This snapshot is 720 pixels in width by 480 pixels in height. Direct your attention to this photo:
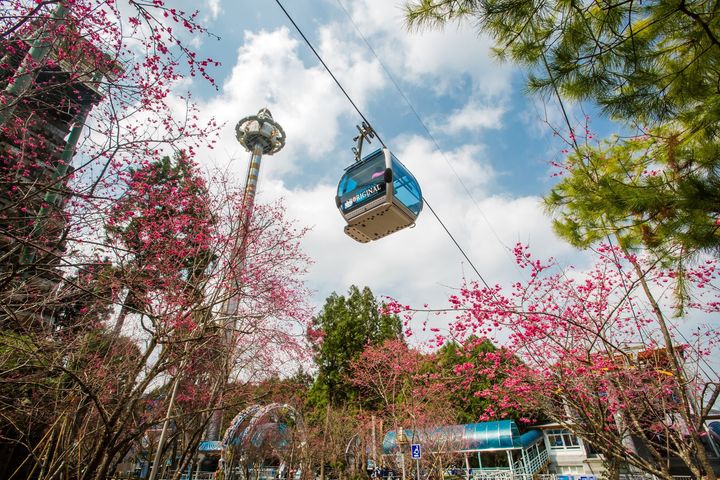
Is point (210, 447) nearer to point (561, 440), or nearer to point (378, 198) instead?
point (561, 440)

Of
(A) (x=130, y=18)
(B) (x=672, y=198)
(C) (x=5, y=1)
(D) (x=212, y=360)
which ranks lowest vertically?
(D) (x=212, y=360)

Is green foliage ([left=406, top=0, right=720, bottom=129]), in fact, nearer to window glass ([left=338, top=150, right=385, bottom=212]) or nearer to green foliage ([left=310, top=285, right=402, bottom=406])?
window glass ([left=338, top=150, right=385, bottom=212])

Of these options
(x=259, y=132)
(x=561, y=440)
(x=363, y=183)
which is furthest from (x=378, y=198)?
(x=259, y=132)

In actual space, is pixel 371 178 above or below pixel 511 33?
below

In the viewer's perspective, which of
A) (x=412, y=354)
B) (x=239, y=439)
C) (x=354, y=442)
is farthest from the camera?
(x=354, y=442)

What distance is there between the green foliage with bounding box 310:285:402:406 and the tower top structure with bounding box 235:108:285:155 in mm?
28385

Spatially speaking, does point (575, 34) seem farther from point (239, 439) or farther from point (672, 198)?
point (239, 439)

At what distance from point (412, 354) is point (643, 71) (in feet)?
62.5

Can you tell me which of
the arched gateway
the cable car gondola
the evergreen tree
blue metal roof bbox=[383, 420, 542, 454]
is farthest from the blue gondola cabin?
blue metal roof bbox=[383, 420, 542, 454]

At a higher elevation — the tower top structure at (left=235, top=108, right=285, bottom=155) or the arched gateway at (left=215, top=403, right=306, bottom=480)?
the tower top structure at (left=235, top=108, right=285, bottom=155)

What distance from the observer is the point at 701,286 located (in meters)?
5.56

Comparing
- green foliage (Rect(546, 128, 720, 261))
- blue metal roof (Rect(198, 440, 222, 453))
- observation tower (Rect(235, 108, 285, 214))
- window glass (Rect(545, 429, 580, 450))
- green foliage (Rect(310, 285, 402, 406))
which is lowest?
blue metal roof (Rect(198, 440, 222, 453))

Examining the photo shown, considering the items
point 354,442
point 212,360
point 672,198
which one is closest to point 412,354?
point 354,442

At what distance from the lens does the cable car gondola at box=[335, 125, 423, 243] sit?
5.21m
